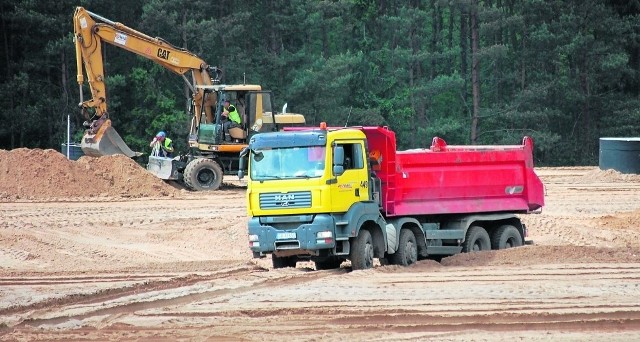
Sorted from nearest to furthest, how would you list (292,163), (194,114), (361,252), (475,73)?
1. (292,163)
2. (361,252)
3. (194,114)
4. (475,73)

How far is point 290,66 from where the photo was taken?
55531 millimetres

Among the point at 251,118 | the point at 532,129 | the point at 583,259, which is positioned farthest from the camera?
the point at 532,129

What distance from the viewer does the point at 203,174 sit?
114 ft

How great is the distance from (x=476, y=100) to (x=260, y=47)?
10297 millimetres

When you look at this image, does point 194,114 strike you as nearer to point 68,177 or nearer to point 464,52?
point 68,177

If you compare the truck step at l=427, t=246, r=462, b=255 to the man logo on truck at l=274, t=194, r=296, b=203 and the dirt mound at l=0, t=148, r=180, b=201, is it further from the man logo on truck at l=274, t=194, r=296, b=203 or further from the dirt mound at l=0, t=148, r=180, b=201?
the dirt mound at l=0, t=148, r=180, b=201

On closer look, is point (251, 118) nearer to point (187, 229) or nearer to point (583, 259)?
point (187, 229)

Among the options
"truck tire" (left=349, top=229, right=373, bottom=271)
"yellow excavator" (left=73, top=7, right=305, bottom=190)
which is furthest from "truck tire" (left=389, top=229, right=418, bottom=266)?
"yellow excavator" (left=73, top=7, right=305, bottom=190)

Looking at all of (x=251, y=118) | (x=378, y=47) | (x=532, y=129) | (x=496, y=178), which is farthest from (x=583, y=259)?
(x=378, y=47)

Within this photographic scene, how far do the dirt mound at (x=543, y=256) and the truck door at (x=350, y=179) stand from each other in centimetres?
246

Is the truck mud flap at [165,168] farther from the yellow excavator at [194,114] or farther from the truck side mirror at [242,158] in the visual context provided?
the truck side mirror at [242,158]

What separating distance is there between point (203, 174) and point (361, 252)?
15.8 meters

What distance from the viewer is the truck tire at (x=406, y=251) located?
2081 centimetres

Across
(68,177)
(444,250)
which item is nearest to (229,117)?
(68,177)
